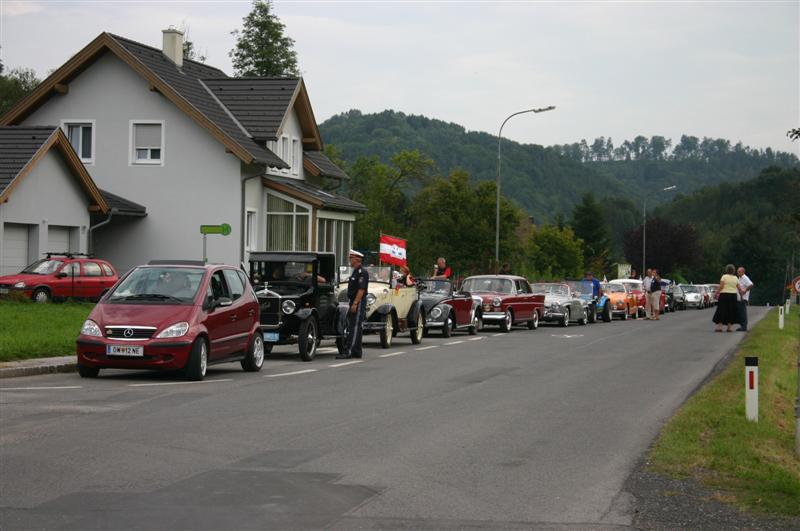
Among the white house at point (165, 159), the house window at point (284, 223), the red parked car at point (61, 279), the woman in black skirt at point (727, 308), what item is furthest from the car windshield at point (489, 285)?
the red parked car at point (61, 279)

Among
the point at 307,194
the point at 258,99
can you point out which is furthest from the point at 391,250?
the point at 258,99

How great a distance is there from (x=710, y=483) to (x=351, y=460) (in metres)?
2.88

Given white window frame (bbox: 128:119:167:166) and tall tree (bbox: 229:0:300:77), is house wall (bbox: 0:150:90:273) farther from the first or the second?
tall tree (bbox: 229:0:300:77)

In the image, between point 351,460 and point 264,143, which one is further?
point 264,143

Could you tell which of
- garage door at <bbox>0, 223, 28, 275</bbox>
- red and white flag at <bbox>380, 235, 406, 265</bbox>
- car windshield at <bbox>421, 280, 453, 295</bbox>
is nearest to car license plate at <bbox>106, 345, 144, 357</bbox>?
car windshield at <bbox>421, 280, 453, 295</bbox>

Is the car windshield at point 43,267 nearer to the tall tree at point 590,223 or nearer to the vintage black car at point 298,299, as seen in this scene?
the vintage black car at point 298,299

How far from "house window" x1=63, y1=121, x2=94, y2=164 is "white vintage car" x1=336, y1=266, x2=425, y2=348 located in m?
19.4

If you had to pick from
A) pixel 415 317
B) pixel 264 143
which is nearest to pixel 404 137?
pixel 264 143

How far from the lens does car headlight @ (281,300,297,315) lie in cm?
2039

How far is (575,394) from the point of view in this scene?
609 inches

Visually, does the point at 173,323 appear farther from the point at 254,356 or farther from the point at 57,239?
the point at 57,239

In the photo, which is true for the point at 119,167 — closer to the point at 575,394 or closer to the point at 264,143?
the point at 264,143

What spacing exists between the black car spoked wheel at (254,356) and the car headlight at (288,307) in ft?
Result: 6.93

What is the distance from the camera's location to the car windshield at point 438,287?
97.1 feet
